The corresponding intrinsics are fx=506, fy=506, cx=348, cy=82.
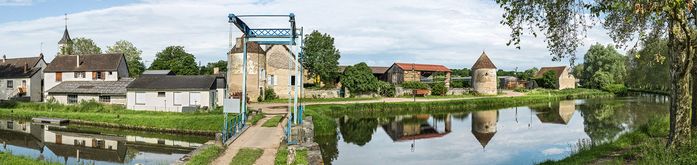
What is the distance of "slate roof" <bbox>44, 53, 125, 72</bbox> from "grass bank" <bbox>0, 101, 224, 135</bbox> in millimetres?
5248

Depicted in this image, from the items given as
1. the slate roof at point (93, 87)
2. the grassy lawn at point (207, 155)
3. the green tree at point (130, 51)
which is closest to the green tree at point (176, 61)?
A: the green tree at point (130, 51)

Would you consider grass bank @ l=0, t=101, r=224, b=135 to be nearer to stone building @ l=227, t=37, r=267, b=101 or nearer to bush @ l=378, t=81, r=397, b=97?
stone building @ l=227, t=37, r=267, b=101

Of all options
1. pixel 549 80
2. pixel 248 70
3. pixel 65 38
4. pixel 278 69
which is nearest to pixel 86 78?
pixel 248 70

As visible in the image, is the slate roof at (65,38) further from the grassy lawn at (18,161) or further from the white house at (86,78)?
the grassy lawn at (18,161)

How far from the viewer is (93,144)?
21.5 m

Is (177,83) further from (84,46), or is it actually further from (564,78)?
(564,78)

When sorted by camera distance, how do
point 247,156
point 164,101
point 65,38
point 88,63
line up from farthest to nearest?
point 65,38 < point 88,63 < point 164,101 < point 247,156

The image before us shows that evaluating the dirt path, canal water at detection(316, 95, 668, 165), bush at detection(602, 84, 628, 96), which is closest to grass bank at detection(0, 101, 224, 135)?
the dirt path

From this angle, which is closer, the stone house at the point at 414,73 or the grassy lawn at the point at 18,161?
the grassy lawn at the point at 18,161

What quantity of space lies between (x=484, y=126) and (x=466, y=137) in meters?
5.10

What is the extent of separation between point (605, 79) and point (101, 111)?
6151 cm

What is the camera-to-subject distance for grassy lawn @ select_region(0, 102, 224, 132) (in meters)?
24.6

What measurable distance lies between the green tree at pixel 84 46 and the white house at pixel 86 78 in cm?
2583

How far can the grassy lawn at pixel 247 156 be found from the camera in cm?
1240
